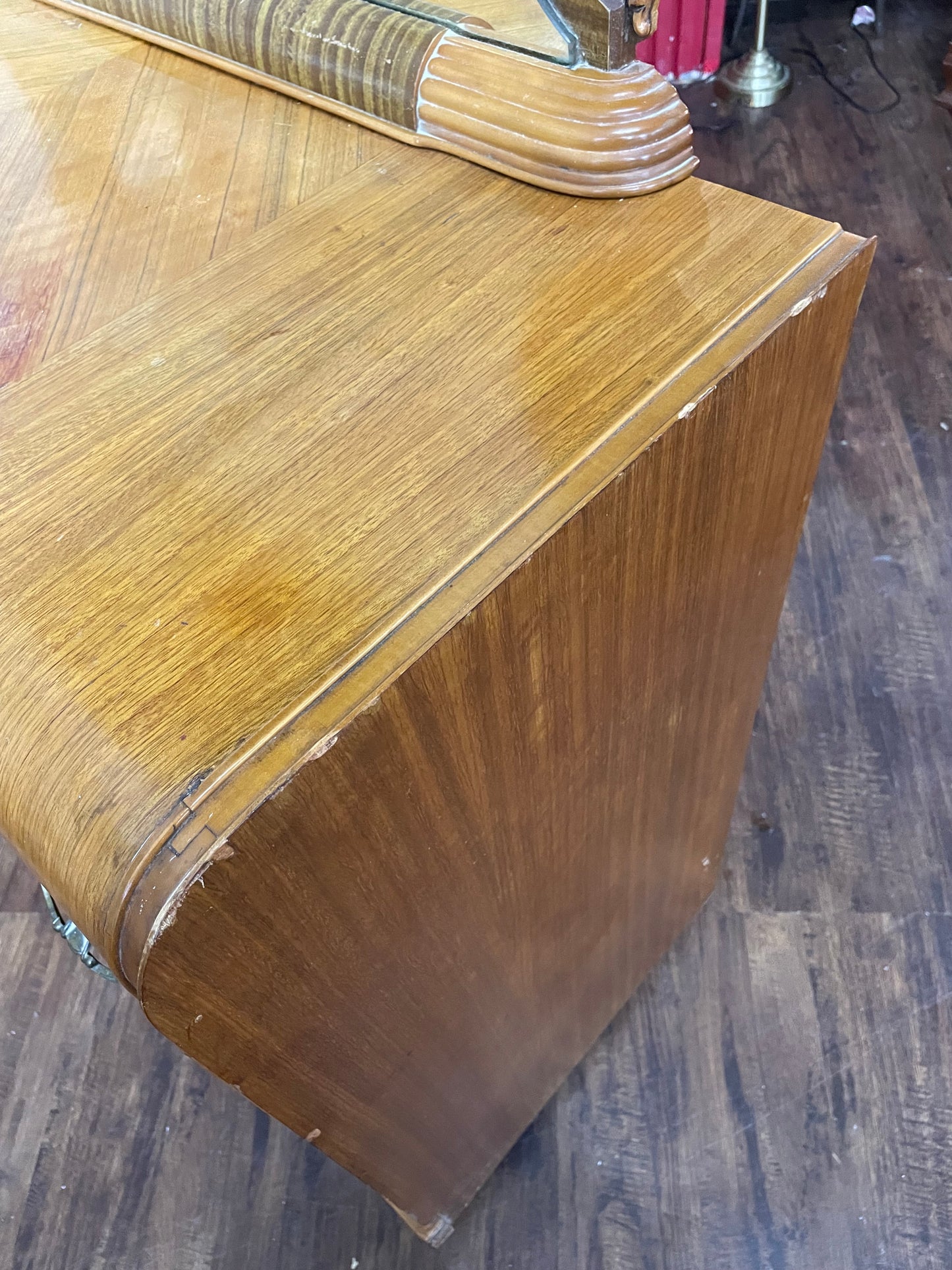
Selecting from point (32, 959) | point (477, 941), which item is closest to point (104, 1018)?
point (32, 959)

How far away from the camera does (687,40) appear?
2008 millimetres

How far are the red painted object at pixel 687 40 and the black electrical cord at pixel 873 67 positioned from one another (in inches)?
7.7

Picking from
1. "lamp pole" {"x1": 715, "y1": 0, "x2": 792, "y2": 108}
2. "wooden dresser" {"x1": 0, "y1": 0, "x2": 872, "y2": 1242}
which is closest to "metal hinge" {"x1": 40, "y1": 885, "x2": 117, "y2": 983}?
"wooden dresser" {"x1": 0, "y1": 0, "x2": 872, "y2": 1242}

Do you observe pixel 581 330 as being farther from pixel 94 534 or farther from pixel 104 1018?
pixel 104 1018

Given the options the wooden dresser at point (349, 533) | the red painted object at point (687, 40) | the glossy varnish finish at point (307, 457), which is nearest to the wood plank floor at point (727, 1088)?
the wooden dresser at point (349, 533)

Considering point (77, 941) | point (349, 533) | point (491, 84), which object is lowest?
point (77, 941)

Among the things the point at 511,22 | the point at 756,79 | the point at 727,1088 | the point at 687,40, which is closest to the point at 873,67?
the point at 756,79

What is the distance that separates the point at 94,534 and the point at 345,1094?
1.08 ft

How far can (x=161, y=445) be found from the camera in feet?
1.39

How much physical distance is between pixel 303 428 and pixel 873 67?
217cm

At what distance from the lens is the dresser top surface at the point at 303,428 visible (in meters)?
0.35

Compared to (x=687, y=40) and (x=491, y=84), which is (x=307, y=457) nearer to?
(x=491, y=84)

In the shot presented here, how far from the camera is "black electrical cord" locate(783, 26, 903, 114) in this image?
196 cm

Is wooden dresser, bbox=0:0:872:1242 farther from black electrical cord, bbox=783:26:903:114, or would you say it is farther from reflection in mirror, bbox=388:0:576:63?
black electrical cord, bbox=783:26:903:114
